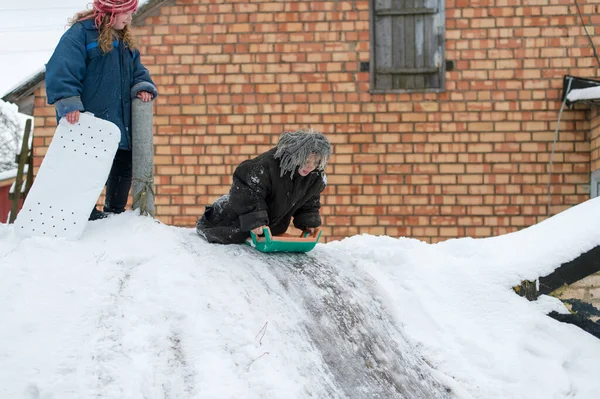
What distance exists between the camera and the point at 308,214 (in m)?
4.57

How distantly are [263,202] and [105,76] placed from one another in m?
1.34

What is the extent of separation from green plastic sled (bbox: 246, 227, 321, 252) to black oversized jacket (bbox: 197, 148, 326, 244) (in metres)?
0.08

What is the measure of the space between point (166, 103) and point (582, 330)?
5.27 meters

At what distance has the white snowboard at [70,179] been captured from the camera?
4113mm

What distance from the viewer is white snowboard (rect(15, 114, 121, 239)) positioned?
4113 millimetres

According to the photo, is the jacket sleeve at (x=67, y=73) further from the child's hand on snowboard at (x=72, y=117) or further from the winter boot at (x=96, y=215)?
the winter boot at (x=96, y=215)

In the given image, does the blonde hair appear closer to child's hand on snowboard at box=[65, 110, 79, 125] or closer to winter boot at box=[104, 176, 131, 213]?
child's hand on snowboard at box=[65, 110, 79, 125]

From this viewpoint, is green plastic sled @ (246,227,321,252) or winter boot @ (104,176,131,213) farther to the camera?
winter boot @ (104,176,131,213)

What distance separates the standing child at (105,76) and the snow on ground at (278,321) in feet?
1.46

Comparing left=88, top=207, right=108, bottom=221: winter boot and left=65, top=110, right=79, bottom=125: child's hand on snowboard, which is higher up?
left=65, top=110, right=79, bottom=125: child's hand on snowboard

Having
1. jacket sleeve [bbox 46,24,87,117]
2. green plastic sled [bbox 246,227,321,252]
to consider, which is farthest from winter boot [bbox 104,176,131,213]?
green plastic sled [bbox 246,227,321,252]

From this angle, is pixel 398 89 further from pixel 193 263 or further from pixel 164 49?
pixel 193 263

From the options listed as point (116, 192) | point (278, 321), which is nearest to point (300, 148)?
point (278, 321)

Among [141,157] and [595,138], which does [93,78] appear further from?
[595,138]
